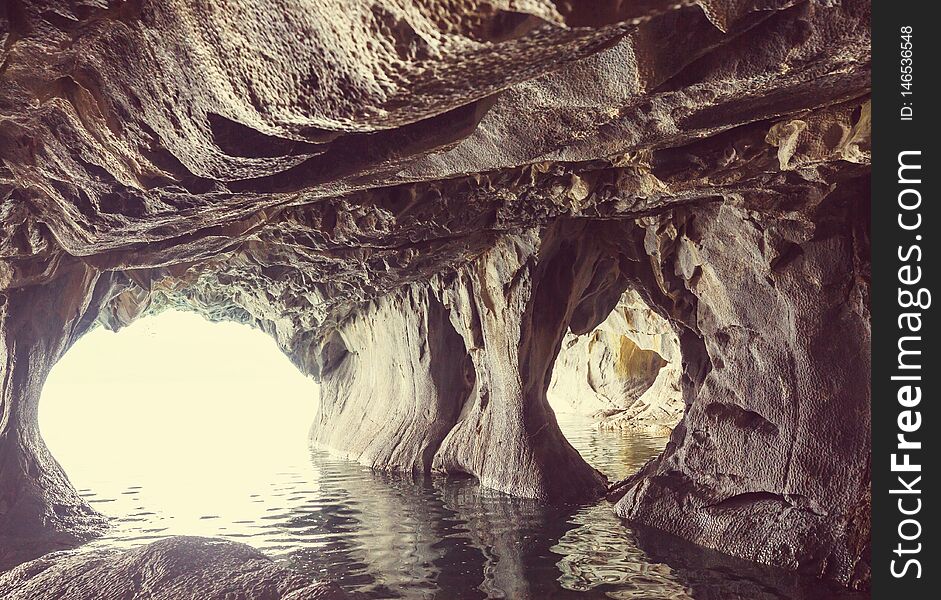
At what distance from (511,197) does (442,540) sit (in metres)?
3.46

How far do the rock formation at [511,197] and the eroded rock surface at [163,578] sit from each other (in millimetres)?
2455

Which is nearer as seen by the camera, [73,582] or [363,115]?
[363,115]

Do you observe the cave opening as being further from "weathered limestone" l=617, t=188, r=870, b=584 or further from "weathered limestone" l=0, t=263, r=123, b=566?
"weathered limestone" l=0, t=263, r=123, b=566

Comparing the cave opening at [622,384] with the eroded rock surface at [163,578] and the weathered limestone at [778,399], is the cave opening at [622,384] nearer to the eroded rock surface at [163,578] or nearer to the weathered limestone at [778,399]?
A: the weathered limestone at [778,399]

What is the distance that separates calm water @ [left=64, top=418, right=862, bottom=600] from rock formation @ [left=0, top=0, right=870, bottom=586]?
558 mm

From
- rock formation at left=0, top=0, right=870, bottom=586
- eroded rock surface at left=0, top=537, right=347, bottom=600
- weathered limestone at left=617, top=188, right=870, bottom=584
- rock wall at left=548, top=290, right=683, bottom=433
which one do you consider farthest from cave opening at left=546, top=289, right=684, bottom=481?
eroded rock surface at left=0, top=537, right=347, bottom=600

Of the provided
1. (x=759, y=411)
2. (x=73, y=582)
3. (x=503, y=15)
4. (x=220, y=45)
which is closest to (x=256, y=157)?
(x=220, y=45)

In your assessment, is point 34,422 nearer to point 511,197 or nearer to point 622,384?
point 511,197

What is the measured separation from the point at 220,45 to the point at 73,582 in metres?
3.48

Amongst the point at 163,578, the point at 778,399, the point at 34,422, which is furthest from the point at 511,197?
the point at 34,422

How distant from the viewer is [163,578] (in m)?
4.63

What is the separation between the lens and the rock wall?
58.3 feet

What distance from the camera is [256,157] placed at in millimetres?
4305

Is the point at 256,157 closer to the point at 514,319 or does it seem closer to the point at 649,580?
the point at 649,580
